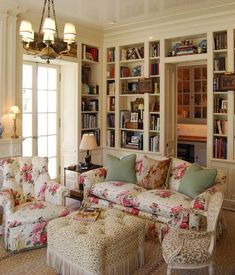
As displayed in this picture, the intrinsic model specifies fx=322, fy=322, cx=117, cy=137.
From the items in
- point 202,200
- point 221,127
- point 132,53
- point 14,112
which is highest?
point 132,53

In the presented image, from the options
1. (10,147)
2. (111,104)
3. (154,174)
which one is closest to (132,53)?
(111,104)

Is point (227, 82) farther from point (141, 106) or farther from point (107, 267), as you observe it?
point (107, 267)

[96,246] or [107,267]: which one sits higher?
[96,246]

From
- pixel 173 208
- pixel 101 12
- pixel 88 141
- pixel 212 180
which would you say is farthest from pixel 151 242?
pixel 101 12

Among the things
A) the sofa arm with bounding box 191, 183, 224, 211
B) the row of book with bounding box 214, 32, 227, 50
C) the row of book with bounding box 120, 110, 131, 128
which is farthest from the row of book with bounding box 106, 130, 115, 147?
the sofa arm with bounding box 191, 183, 224, 211

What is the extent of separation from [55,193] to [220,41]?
3.42 meters

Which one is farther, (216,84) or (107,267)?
(216,84)

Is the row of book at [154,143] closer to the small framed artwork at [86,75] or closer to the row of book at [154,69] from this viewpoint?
the row of book at [154,69]

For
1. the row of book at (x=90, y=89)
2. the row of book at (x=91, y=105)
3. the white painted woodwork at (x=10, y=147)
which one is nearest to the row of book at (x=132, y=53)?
the row of book at (x=90, y=89)

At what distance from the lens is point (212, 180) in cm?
381

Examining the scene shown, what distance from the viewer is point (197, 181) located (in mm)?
3848

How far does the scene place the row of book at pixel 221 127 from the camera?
16.8 feet

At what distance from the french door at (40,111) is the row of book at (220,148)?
2.98m

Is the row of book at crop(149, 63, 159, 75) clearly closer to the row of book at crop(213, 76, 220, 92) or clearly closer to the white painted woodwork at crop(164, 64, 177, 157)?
the white painted woodwork at crop(164, 64, 177, 157)
